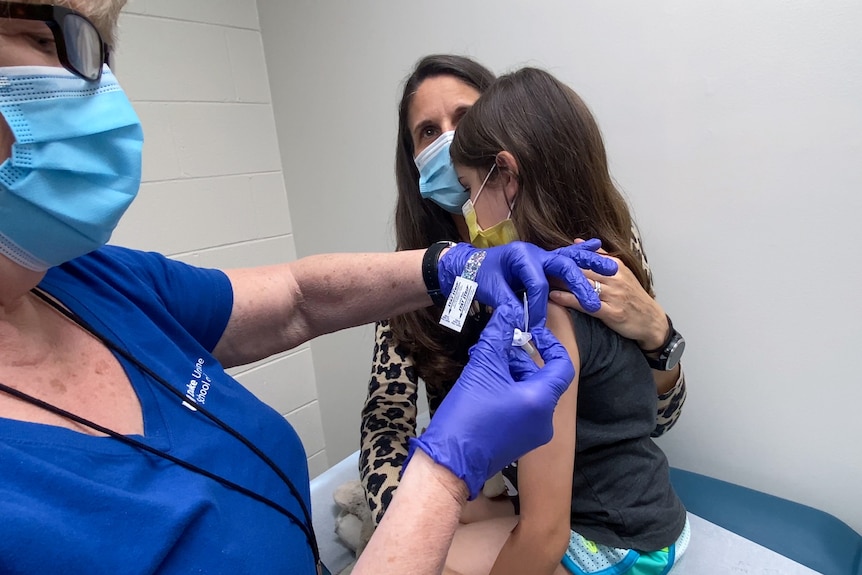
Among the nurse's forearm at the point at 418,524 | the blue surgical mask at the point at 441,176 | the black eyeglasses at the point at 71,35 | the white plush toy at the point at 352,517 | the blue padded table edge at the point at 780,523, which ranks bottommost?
the blue padded table edge at the point at 780,523

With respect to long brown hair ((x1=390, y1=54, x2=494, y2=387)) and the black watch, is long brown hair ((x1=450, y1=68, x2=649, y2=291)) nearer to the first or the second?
the black watch

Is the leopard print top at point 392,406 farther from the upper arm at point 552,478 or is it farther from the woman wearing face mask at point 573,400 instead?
the upper arm at point 552,478

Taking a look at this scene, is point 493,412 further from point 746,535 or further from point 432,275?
point 746,535

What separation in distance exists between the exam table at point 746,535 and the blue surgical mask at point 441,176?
0.90 metres

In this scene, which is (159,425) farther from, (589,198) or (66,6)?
(589,198)

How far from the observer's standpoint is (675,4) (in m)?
1.31

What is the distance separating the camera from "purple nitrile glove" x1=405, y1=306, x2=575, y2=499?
64 cm

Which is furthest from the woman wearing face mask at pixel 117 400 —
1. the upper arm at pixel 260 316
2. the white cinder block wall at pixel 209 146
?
the white cinder block wall at pixel 209 146

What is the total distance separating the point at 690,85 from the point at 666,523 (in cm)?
103

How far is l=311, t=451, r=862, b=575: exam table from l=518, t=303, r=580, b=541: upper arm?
0.46 meters

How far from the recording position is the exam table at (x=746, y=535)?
3.81 feet

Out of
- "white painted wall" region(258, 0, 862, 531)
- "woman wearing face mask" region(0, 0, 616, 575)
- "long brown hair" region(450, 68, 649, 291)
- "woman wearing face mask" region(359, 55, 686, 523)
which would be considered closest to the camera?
"woman wearing face mask" region(0, 0, 616, 575)

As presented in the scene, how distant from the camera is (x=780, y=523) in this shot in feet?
4.29

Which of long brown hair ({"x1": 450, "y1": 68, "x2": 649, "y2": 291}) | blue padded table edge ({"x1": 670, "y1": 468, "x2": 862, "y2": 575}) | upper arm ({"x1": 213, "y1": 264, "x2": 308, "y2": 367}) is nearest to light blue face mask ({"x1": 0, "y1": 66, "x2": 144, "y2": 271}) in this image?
upper arm ({"x1": 213, "y1": 264, "x2": 308, "y2": 367})
